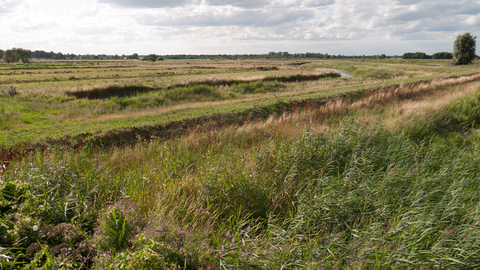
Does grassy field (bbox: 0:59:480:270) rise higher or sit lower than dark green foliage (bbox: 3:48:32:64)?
lower

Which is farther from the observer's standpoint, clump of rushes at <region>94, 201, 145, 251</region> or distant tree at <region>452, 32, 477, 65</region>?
distant tree at <region>452, 32, 477, 65</region>

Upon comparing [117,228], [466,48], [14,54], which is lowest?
[117,228]

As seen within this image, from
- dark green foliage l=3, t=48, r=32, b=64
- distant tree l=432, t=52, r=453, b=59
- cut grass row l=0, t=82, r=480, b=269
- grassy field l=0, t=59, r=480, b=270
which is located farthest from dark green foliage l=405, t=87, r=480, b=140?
distant tree l=432, t=52, r=453, b=59

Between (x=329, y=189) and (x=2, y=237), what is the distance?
4.89m

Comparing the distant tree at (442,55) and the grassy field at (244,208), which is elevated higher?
the distant tree at (442,55)

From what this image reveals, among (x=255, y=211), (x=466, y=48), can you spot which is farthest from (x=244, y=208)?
(x=466, y=48)

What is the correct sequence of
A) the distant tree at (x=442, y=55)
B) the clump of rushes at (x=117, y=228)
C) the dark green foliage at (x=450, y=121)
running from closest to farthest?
1. the clump of rushes at (x=117, y=228)
2. the dark green foliage at (x=450, y=121)
3. the distant tree at (x=442, y=55)

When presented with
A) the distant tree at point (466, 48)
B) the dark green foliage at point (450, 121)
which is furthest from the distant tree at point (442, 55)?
the dark green foliage at point (450, 121)

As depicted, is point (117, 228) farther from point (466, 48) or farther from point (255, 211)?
point (466, 48)

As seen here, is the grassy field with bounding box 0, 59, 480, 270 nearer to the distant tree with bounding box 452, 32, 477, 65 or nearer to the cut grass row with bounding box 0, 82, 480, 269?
the cut grass row with bounding box 0, 82, 480, 269

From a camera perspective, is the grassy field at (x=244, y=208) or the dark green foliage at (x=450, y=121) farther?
the dark green foliage at (x=450, y=121)

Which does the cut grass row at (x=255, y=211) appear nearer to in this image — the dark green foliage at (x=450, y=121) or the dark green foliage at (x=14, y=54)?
the dark green foliage at (x=450, y=121)

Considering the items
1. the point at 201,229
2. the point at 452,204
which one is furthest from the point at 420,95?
the point at 201,229

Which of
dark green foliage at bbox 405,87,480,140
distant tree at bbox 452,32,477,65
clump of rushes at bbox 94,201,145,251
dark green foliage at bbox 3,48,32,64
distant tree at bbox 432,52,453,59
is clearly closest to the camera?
clump of rushes at bbox 94,201,145,251
